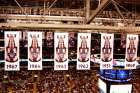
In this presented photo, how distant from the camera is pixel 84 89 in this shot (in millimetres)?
20141

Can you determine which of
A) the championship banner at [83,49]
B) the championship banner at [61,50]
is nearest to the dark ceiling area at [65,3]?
the championship banner at [83,49]

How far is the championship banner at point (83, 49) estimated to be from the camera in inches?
387

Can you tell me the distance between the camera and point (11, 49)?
9.45 metres

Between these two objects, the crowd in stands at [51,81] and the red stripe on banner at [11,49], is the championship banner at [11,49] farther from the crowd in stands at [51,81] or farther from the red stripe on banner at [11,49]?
the crowd in stands at [51,81]

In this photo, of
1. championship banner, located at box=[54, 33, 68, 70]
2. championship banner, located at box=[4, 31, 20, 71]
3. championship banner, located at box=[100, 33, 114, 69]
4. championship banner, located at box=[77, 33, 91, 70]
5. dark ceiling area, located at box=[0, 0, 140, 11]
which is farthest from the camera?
dark ceiling area, located at box=[0, 0, 140, 11]

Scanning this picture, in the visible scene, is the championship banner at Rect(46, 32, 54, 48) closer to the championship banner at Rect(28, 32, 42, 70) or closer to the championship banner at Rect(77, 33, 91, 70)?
the championship banner at Rect(77, 33, 91, 70)

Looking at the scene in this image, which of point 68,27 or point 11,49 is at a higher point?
point 68,27

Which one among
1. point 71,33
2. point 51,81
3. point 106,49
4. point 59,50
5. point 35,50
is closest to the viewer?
point 35,50

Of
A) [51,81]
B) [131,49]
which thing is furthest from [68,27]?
[51,81]

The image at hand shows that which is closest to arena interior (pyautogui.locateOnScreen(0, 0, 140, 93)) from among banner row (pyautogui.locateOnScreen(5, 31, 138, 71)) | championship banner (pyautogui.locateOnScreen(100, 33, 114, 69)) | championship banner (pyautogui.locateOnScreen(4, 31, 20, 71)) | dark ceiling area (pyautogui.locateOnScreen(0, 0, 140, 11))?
dark ceiling area (pyautogui.locateOnScreen(0, 0, 140, 11))

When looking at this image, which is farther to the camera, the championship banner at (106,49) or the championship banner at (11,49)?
the championship banner at (106,49)

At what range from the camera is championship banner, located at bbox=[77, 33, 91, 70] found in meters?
9.83

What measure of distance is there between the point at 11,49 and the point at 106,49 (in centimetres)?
342

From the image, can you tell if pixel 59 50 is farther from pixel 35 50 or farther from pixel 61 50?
pixel 35 50
